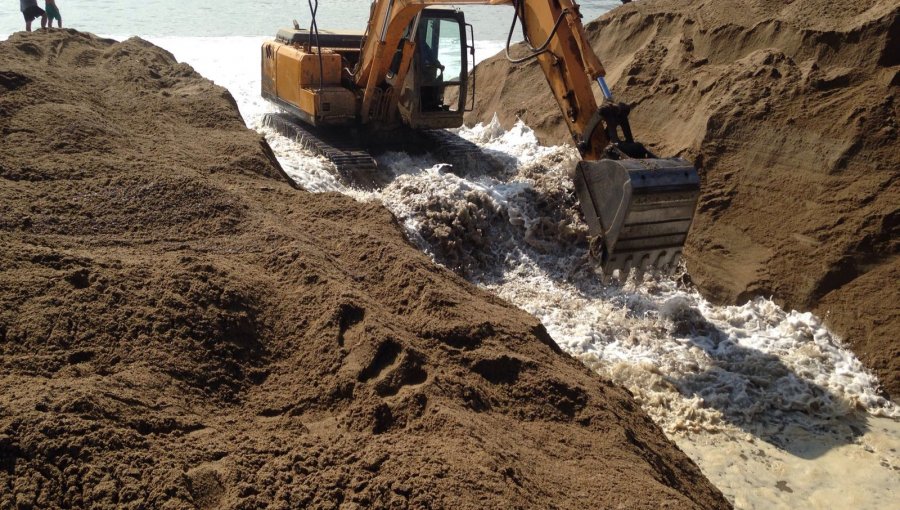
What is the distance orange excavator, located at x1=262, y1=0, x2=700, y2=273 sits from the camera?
6.00m

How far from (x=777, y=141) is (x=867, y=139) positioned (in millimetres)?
840

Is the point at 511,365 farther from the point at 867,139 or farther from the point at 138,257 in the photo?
the point at 867,139

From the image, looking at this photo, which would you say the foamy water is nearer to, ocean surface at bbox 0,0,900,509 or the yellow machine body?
ocean surface at bbox 0,0,900,509

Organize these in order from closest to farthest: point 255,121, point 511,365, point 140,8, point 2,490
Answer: point 2,490
point 511,365
point 255,121
point 140,8

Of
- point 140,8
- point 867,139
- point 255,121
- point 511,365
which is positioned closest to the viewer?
point 511,365

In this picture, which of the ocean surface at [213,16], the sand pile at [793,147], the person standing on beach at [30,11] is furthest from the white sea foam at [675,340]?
the ocean surface at [213,16]

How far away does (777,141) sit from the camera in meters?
8.30

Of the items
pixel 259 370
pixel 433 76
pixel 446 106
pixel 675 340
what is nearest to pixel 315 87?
pixel 433 76

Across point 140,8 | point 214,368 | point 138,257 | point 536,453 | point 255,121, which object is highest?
point 140,8


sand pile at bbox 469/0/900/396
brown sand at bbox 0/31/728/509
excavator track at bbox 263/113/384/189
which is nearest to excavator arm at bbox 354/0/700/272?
brown sand at bbox 0/31/728/509

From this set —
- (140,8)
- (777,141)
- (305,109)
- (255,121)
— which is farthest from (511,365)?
(140,8)

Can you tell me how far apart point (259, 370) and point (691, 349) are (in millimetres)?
4256

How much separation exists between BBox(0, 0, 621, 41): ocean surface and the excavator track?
40.0 feet

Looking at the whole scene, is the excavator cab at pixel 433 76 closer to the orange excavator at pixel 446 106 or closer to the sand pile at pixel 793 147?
the orange excavator at pixel 446 106
